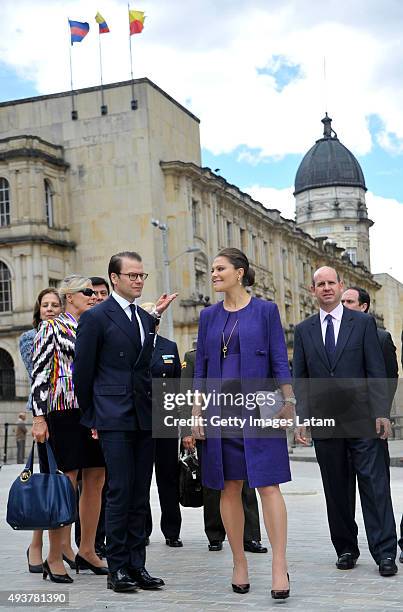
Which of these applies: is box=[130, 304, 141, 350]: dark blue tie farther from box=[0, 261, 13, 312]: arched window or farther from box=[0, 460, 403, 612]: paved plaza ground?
box=[0, 261, 13, 312]: arched window

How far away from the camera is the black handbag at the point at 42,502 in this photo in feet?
23.3

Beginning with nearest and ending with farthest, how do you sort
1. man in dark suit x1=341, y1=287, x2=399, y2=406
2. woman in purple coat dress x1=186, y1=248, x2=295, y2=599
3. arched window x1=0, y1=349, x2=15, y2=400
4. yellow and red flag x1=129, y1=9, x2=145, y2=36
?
woman in purple coat dress x1=186, y1=248, x2=295, y2=599
man in dark suit x1=341, y1=287, x2=399, y2=406
arched window x1=0, y1=349, x2=15, y2=400
yellow and red flag x1=129, y1=9, x2=145, y2=36

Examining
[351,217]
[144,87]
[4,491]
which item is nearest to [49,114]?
Result: [144,87]

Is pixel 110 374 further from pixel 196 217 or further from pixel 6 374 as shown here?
pixel 196 217

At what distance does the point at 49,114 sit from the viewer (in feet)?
180

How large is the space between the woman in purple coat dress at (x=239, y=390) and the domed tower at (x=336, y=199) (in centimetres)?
10187

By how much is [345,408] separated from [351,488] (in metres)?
0.61

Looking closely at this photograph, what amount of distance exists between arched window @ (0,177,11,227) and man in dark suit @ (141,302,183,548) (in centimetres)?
4304

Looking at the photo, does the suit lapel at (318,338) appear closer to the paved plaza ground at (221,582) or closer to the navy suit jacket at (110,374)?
the navy suit jacket at (110,374)

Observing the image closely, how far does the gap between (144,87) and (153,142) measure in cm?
274

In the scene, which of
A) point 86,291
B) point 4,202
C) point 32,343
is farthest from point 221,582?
point 4,202

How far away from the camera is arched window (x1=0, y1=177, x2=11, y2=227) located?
51.7m

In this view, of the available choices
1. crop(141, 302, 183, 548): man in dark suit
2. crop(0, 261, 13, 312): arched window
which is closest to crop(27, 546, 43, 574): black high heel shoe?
crop(141, 302, 183, 548): man in dark suit

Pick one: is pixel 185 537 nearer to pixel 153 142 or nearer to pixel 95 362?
pixel 95 362
